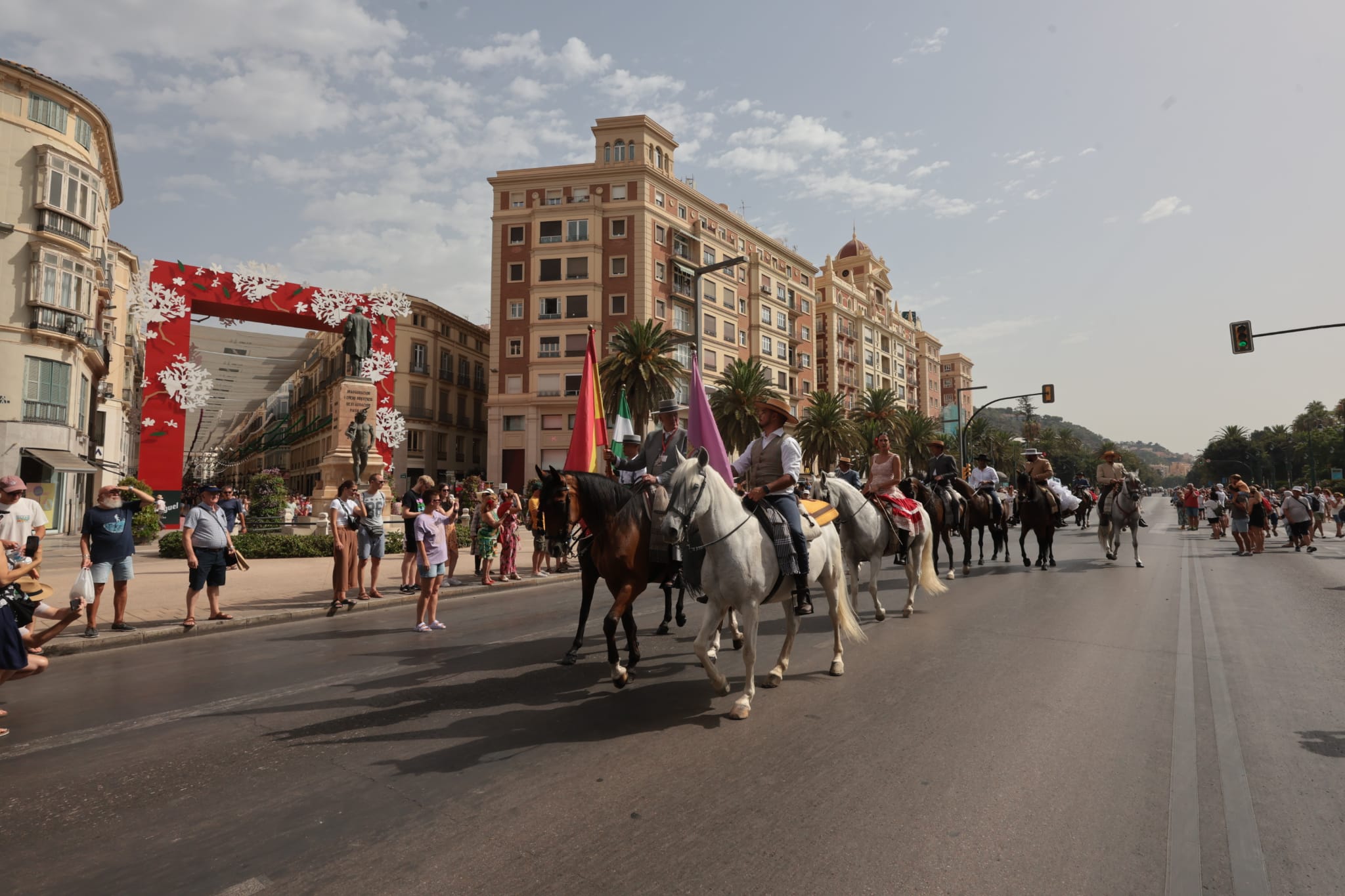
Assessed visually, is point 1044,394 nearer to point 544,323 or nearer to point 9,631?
point 544,323

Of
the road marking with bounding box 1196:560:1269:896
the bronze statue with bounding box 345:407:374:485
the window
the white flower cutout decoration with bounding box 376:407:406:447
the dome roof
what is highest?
the dome roof

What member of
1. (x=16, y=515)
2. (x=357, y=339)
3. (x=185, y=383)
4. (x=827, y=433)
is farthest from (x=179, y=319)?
(x=827, y=433)

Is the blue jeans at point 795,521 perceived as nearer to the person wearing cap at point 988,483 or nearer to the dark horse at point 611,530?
the dark horse at point 611,530

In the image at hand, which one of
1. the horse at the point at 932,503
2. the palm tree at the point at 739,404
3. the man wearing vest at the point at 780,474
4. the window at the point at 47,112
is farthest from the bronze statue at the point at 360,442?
the man wearing vest at the point at 780,474

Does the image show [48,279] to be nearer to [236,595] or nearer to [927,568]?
[236,595]

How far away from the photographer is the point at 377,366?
105 ft

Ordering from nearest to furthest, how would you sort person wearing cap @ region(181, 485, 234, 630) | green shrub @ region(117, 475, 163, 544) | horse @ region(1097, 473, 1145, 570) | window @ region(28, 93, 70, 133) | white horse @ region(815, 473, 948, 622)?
white horse @ region(815, 473, 948, 622)
person wearing cap @ region(181, 485, 234, 630)
horse @ region(1097, 473, 1145, 570)
green shrub @ region(117, 475, 163, 544)
window @ region(28, 93, 70, 133)

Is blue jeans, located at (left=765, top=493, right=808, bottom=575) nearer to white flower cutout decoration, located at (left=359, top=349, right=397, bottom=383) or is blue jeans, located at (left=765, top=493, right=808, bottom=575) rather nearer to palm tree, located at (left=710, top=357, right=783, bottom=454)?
white flower cutout decoration, located at (left=359, top=349, right=397, bottom=383)

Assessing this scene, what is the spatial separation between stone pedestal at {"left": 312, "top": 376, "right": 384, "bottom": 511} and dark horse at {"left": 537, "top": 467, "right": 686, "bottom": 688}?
24.1 meters

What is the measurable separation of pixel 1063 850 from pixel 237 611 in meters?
11.3

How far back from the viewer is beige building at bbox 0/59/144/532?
25.8m

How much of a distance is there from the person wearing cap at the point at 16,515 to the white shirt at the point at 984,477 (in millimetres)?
16497

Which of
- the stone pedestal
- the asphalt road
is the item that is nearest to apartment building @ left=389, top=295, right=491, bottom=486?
the stone pedestal

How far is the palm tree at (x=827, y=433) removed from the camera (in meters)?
47.4
